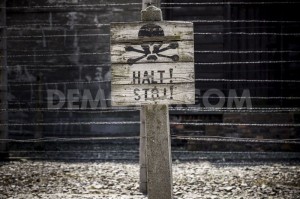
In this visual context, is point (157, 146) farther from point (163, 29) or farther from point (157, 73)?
point (163, 29)

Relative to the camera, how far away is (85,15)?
793 cm

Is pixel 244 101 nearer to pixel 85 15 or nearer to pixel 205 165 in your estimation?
pixel 205 165

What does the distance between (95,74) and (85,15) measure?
129 cm

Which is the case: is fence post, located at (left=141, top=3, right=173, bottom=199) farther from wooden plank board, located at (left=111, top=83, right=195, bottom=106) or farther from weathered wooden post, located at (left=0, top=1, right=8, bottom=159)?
weathered wooden post, located at (left=0, top=1, right=8, bottom=159)

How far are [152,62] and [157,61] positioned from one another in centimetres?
4

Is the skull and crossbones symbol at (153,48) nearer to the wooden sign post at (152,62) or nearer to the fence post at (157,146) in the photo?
the wooden sign post at (152,62)

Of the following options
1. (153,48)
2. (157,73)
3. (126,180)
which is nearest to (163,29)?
(153,48)

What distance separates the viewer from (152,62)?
107 inches

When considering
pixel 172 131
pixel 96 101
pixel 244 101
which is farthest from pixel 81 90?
pixel 244 101

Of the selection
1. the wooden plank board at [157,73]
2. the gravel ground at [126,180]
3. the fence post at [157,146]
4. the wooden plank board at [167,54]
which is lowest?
the gravel ground at [126,180]

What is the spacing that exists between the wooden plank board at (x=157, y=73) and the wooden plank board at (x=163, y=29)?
7.9 inches

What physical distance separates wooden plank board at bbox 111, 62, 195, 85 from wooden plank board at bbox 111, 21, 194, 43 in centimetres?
20

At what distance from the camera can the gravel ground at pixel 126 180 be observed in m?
4.02

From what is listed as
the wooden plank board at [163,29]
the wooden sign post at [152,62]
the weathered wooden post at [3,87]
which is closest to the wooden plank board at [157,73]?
the wooden sign post at [152,62]
